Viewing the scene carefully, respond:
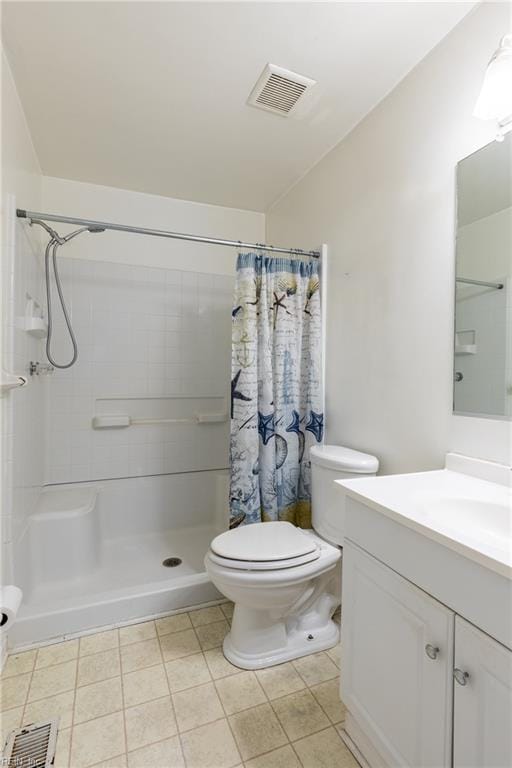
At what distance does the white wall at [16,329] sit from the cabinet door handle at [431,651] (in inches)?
56.9

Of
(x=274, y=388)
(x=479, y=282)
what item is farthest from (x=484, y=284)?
(x=274, y=388)

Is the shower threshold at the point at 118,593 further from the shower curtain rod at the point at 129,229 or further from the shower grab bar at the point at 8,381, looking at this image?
the shower curtain rod at the point at 129,229

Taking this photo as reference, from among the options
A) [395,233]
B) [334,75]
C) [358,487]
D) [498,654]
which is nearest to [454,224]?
[395,233]

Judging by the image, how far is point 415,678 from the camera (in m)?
0.87

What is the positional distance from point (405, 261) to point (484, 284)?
1.18 feet

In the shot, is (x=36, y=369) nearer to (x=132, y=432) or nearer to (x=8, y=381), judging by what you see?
(x=8, y=381)

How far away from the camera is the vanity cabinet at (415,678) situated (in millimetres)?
705

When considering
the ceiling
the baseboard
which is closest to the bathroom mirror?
the ceiling

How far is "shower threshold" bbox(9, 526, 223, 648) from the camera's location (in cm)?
158

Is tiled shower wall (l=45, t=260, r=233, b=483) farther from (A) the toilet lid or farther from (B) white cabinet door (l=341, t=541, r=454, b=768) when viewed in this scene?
(B) white cabinet door (l=341, t=541, r=454, b=768)

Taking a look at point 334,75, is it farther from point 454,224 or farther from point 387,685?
point 387,685

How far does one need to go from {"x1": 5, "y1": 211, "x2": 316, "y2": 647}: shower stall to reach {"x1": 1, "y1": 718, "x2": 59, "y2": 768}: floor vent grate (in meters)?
0.66

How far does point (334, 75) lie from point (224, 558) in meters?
1.89

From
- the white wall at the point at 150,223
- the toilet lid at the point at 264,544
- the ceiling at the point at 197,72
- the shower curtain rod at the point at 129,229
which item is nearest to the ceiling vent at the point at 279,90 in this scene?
the ceiling at the point at 197,72
